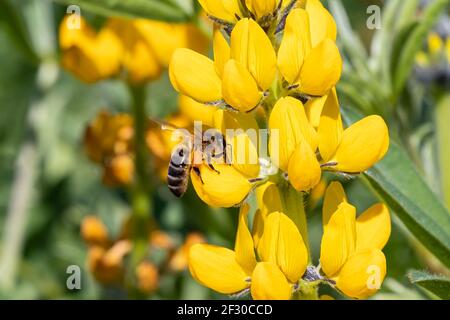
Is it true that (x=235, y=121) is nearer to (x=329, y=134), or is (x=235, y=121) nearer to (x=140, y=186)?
(x=329, y=134)

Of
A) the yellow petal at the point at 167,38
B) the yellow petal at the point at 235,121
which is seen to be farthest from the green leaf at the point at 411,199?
the yellow petal at the point at 167,38

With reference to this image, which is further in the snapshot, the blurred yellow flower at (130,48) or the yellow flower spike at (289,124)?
the blurred yellow flower at (130,48)

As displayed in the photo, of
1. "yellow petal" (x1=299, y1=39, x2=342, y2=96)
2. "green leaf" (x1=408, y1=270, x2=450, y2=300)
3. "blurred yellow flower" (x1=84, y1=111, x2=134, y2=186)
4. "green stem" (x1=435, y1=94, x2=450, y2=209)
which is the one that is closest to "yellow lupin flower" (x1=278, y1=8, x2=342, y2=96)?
→ "yellow petal" (x1=299, y1=39, x2=342, y2=96)

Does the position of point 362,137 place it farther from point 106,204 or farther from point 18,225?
point 106,204

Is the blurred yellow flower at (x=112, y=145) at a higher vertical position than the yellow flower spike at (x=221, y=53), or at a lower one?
higher

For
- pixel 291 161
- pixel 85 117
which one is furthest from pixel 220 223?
pixel 85 117

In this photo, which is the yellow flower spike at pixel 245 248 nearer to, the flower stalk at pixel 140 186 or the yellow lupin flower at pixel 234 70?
the yellow lupin flower at pixel 234 70

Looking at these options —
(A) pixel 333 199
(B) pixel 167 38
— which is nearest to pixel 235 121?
(A) pixel 333 199

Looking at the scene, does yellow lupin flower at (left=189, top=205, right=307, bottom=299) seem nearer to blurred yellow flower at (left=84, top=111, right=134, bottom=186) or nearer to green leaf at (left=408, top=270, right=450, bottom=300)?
green leaf at (left=408, top=270, right=450, bottom=300)
